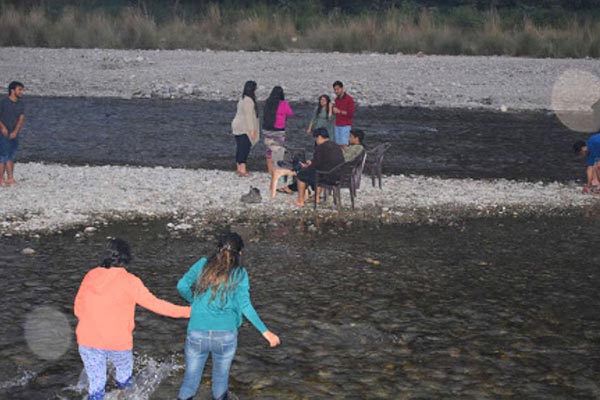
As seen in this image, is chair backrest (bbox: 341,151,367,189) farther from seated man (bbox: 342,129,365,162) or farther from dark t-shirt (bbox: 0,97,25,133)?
dark t-shirt (bbox: 0,97,25,133)

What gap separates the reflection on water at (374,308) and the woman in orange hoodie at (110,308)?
3.88 ft

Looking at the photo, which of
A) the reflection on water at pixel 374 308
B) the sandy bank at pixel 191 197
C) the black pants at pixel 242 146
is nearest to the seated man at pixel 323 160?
the sandy bank at pixel 191 197

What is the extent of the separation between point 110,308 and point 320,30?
33.3 m

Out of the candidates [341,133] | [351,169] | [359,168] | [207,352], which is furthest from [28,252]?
[341,133]

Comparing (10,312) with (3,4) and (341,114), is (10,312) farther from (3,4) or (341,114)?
(3,4)

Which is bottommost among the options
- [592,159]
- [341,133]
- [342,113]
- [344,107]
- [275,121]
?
[592,159]

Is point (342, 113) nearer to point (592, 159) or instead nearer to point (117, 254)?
point (592, 159)

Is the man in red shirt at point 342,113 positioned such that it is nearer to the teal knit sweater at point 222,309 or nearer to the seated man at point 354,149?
the seated man at point 354,149

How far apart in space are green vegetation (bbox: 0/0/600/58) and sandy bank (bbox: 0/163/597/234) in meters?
20.5

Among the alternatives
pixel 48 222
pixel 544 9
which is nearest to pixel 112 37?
pixel 544 9

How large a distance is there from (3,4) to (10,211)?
32.3 m

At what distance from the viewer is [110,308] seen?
7.32 metres

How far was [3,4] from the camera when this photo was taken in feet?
147

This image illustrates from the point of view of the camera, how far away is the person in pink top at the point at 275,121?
17641 mm
